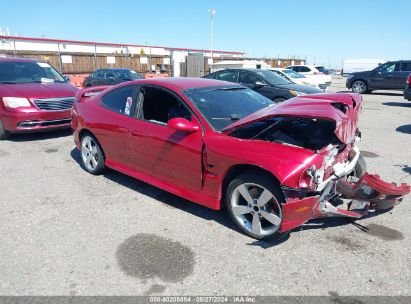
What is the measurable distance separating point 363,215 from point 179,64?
23.5 meters

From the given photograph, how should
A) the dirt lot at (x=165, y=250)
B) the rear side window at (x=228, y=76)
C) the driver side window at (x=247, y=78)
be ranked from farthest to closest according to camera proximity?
the rear side window at (x=228, y=76)
the driver side window at (x=247, y=78)
the dirt lot at (x=165, y=250)

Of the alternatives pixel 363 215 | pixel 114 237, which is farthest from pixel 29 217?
pixel 363 215

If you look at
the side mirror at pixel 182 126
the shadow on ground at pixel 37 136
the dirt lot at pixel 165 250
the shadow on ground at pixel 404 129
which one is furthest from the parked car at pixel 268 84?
the side mirror at pixel 182 126

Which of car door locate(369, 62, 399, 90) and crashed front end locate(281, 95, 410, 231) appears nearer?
crashed front end locate(281, 95, 410, 231)

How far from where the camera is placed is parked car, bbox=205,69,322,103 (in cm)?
895

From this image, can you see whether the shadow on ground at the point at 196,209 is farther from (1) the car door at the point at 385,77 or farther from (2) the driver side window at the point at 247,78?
(1) the car door at the point at 385,77

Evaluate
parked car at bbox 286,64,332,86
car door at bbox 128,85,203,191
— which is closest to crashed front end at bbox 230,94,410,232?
car door at bbox 128,85,203,191

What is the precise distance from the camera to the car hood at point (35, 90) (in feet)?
22.7

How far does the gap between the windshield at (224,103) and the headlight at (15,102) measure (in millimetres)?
4592

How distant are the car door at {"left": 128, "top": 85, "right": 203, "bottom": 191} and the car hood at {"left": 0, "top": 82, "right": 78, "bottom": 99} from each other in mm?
Result: 3875

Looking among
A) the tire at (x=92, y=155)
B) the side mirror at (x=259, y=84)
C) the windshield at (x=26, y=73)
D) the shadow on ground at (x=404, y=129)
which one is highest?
the windshield at (x=26, y=73)

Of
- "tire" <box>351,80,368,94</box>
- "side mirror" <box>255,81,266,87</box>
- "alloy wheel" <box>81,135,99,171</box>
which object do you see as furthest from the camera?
"tire" <box>351,80,368,94</box>

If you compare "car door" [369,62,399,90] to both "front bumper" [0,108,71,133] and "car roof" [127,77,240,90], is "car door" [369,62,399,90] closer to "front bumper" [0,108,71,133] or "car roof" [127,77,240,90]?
"car roof" [127,77,240,90]

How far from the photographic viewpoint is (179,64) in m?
25.4
